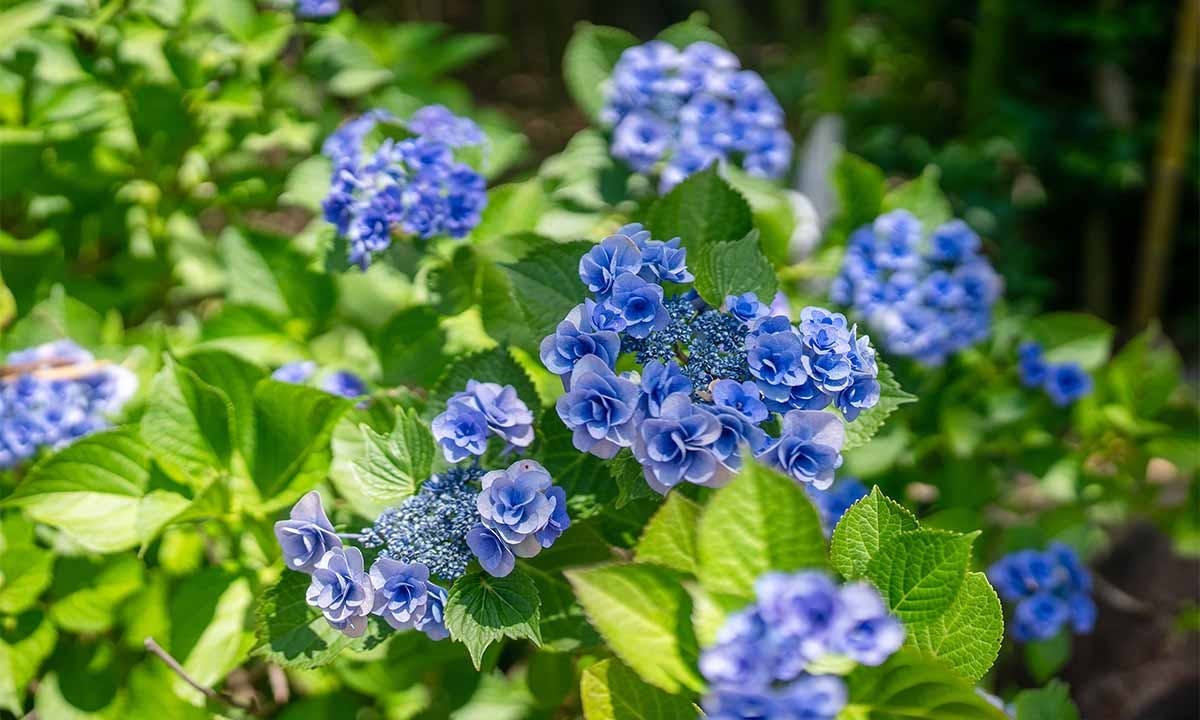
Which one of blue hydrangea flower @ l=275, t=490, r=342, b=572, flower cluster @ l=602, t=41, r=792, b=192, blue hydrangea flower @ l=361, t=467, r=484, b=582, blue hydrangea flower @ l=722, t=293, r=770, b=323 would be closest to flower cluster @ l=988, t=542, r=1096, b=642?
flower cluster @ l=602, t=41, r=792, b=192

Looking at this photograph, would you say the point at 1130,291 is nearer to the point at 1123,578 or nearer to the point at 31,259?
the point at 1123,578

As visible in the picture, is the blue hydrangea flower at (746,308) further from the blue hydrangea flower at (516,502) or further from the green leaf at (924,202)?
the green leaf at (924,202)

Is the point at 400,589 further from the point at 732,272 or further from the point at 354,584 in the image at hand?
the point at 732,272

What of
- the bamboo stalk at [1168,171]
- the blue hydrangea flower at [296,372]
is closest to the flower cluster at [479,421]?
the blue hydrangea flower at [296,372]

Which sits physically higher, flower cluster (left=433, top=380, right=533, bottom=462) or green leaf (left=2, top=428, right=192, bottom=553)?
flower cluster (left=433, top=380, right=533, bottom=462)

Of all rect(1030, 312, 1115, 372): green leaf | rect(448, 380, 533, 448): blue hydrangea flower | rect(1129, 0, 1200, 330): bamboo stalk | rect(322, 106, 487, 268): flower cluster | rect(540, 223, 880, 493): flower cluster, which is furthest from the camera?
rect(1129, 0, 1200, 330): bamboo stalk

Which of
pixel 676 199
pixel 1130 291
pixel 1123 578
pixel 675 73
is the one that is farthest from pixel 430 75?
pixel 1130 291

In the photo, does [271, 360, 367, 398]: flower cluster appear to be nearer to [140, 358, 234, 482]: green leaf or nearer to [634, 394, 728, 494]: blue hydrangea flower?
[140, 358, 234, 482]: green leaf
